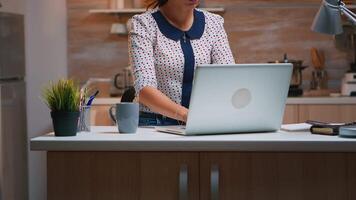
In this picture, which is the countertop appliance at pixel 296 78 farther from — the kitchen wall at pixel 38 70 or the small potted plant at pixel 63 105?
the small potted plant at pixel 63 105

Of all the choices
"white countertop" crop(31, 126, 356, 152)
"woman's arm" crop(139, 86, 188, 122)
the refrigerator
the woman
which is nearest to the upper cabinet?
the refrigerator

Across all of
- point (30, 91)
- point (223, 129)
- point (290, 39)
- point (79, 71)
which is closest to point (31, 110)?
point (30, 91)

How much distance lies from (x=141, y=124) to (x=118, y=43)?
7.92ft

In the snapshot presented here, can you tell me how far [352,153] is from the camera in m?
2.00

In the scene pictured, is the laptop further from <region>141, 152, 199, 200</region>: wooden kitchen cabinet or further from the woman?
the woman

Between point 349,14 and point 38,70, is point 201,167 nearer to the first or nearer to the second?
point 349,14

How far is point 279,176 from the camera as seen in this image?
6.63 ft

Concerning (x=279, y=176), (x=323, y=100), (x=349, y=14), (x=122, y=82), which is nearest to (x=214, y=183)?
(x=279, y=176)

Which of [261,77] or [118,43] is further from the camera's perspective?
[118,43]

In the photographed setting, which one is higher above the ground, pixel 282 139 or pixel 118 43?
pixel 118 43

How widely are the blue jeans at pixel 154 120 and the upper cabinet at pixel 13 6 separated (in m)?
1.60

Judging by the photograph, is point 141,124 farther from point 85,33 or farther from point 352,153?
point 85,33

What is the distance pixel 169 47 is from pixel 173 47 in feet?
0.05

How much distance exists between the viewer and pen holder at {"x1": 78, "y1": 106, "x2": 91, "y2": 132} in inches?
90.3
